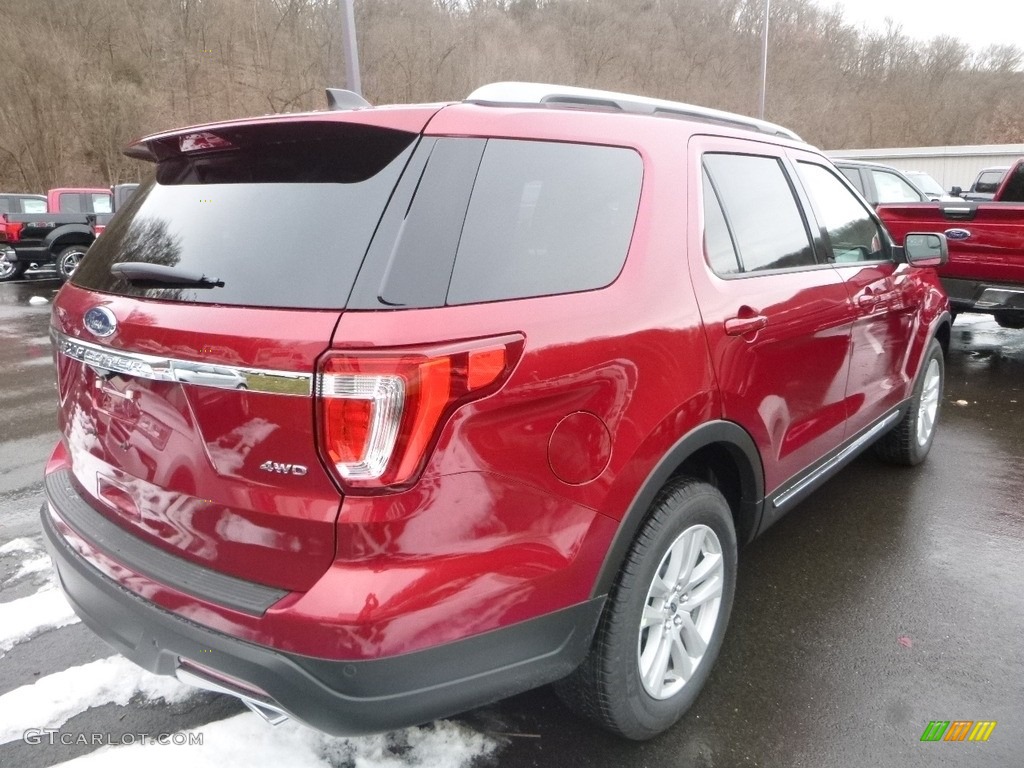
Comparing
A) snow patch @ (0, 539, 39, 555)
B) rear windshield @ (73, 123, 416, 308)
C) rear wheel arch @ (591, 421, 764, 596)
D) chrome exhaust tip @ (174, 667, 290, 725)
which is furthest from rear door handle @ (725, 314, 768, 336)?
snow patch @ (0, 539, 39, 555)

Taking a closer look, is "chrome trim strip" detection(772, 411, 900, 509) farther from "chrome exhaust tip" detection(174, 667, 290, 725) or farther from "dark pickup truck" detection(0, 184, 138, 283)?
"dark pickup truck" detection(0, 184, 138, 283)

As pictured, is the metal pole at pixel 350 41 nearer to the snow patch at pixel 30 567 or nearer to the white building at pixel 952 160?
the snow patch at pixel 30 567

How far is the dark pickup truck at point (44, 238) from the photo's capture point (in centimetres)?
1450

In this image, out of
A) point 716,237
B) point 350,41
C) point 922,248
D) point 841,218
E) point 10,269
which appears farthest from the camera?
point 10,269

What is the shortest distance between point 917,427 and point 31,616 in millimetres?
4641

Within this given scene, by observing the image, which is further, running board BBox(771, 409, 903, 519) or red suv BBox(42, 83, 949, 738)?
running board BBox(771, 409, 903, 519)

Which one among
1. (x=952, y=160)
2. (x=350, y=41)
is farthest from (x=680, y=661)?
(x=952, y=160)

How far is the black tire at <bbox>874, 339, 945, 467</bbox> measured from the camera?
4.18m

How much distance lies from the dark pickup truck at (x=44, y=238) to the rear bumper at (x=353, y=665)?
14926mm

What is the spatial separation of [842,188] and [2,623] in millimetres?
4210

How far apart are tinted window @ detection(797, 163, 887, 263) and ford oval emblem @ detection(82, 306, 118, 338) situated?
106 inches

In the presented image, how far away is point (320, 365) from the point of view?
1470 millimetres

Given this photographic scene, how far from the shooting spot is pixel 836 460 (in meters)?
3.21

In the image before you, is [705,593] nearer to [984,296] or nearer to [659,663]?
[659,663]
